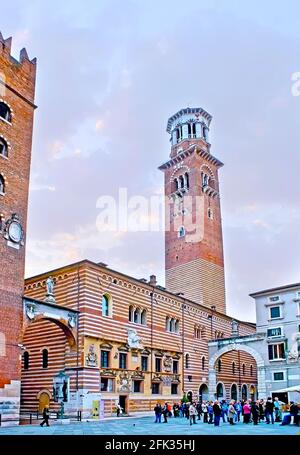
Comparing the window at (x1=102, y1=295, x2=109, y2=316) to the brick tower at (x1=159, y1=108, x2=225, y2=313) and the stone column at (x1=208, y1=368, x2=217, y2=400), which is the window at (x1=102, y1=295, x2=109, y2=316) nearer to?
the stone column at (x1=208, y1=368, x2=217, y2=400)

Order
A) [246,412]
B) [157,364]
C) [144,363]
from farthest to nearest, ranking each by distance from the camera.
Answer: [157,364] → [144,363] → [246,412]

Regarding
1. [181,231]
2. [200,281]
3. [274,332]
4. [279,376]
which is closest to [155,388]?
[279,376]

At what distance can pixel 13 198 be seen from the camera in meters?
27.1

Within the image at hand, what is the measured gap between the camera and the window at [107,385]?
3126 cm

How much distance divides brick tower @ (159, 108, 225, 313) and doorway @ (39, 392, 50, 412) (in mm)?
24955

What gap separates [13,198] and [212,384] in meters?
27.3

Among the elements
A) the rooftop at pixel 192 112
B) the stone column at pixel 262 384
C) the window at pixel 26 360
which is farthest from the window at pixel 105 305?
the rooftop at pixel 192 112

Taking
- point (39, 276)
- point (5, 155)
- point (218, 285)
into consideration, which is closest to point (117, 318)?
point (39, 276)

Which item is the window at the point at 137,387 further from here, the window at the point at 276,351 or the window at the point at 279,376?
the window at the point at 276,351

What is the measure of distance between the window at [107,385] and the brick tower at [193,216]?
2274 cm

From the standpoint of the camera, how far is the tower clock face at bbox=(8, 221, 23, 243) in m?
26.3

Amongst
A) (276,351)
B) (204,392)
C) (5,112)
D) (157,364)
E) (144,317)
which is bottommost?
(204,392)

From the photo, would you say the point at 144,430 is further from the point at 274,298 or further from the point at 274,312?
the point at 274,298
